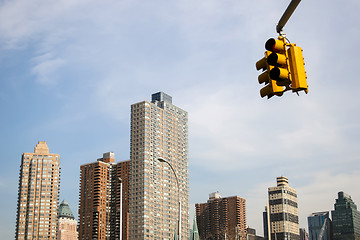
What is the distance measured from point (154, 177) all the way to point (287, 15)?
168m

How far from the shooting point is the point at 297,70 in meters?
10.8

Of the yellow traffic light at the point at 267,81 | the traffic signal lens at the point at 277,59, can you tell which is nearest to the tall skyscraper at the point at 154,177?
the yellow traffic light at the point at 267,81

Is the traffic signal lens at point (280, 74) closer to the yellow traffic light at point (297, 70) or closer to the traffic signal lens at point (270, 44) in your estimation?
the yellow traffic light at point (297, 70)

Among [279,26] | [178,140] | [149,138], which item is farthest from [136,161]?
[279,26]

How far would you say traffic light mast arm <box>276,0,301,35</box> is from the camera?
32.8ft

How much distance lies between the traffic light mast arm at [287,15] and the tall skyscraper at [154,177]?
526ft

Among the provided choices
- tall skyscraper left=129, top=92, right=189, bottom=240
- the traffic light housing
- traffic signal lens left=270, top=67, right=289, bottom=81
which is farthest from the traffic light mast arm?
tall skyscraper left=129, top=92, right=189, bottom=240

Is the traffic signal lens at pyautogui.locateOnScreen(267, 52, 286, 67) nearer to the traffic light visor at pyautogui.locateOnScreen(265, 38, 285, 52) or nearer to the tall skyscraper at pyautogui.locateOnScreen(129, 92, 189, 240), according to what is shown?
the traffic light visor at pyautogui.locateOnScreen(265, 38, 285, 52)

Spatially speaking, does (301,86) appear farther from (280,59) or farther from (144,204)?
(144,204)

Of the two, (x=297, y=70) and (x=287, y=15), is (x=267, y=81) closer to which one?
(x=297, y=70)

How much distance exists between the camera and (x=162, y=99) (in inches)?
7859

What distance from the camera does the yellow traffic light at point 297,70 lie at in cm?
1073

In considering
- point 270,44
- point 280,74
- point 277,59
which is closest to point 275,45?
point 270,44

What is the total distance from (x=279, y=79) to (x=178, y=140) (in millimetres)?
183193
